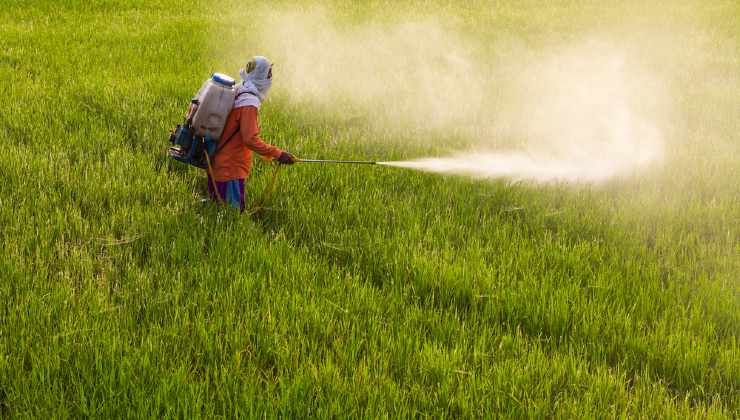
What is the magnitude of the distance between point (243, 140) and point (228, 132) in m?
0.17

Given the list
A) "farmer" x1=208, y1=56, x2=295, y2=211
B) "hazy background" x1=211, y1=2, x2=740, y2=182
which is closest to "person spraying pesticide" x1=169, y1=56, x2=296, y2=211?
"farmer" x1=208, y1=56, x2=295, y2=211

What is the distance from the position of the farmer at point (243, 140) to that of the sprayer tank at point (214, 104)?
12 centimetres

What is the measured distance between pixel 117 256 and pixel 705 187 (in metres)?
4.48

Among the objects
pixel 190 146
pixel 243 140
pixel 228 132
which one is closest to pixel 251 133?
pixel 243 140

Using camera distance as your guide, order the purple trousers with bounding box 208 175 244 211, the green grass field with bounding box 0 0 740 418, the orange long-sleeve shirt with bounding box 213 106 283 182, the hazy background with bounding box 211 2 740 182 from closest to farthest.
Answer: the green grass field with bounding box 0 0 740 418 < the orange long-sleeve shirt with bounding box 213 106 283 182 < the purple trousers with bounding box 208 175 244 211 < the hazy background with bounding box 211 2 740 182

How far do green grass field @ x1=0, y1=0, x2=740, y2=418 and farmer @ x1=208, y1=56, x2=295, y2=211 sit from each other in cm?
25

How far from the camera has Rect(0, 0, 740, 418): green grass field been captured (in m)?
2.80

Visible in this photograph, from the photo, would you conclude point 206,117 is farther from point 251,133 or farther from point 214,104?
point 251,133

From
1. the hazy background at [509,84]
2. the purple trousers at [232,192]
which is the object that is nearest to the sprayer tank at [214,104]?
the purple trousers at [232,192]

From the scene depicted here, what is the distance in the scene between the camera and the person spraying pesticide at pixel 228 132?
413cm

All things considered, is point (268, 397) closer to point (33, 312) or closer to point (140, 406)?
point (140, 406)

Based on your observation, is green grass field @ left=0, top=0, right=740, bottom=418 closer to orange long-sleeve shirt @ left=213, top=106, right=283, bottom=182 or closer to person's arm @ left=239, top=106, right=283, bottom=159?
orange long-sleeve shirt @ left=213, top=106, right=283, bottom=182

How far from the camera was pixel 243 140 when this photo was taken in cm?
424

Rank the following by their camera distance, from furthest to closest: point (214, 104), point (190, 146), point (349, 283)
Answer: point (190, 146)
point (214, 104)
point (349, 283)
